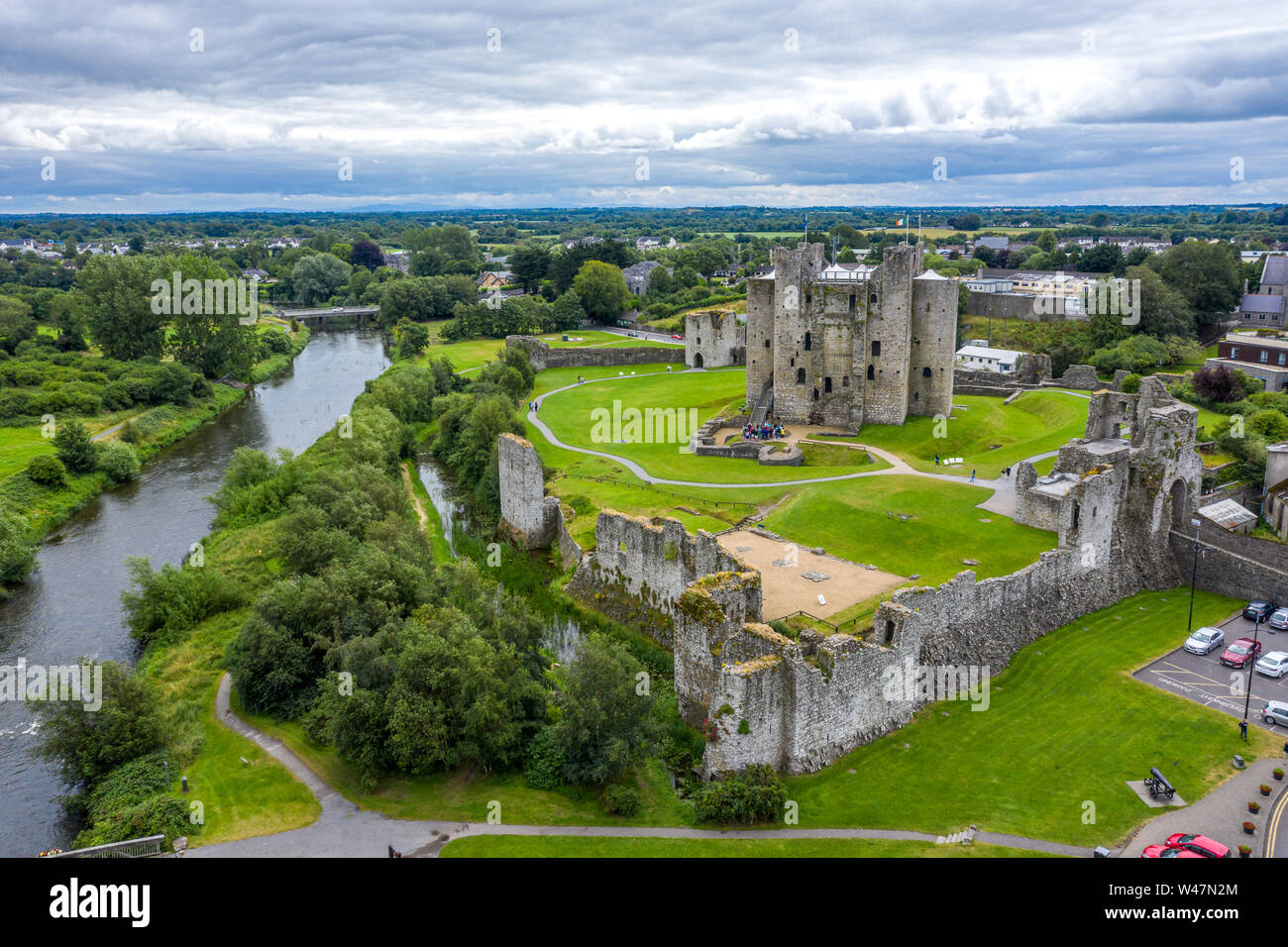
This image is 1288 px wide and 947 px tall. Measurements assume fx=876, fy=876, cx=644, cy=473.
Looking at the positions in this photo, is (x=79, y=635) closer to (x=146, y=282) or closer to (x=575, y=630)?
(x=575, y=630)

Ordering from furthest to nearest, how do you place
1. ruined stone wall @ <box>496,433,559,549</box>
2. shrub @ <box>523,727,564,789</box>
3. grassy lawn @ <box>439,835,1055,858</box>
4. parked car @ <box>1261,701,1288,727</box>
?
ruined stone wall @ <box>496,433,559,549</box> < parked car @ <box>1261,701,1288,727</box> < shrub @ <box>523,727,564,789</box> < grassy lawn @ <box>439,835,1055,858</box>

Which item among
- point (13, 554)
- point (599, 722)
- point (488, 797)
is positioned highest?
point (13, 554)

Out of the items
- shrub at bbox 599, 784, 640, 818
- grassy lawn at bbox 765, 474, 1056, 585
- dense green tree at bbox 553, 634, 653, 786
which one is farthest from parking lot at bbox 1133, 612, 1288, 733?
shrub at bbox 599, 784, 640, 818

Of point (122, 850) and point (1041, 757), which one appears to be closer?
point (122, 850)

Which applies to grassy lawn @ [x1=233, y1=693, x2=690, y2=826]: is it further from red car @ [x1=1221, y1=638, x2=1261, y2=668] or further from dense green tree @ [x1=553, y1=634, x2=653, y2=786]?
red car @ [x1=1221, y1=638, x2=1261, y2=668]

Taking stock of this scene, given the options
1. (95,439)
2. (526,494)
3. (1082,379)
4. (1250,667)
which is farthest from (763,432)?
(95,439)

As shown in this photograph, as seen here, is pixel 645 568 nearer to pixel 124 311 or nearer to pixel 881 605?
A: pixel 881 605

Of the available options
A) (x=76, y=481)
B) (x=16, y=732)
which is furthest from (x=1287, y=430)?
(x=76, y=481)
